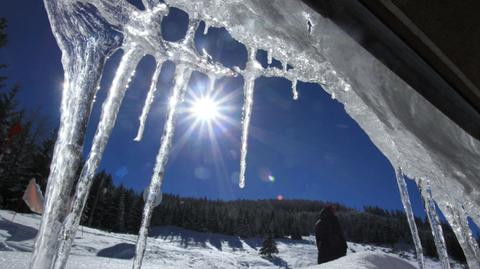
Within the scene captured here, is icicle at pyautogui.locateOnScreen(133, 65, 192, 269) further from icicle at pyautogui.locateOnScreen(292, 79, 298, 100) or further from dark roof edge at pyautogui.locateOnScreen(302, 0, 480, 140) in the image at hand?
dark roof edge at pyautogui.locateOnScreen(302, 0, 480, 140)

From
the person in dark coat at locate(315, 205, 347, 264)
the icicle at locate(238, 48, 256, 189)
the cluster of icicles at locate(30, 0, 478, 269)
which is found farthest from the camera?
the person in dark coat at locate(315, 205, 347, 264)

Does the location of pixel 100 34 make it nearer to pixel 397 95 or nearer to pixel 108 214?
pixel 397 95

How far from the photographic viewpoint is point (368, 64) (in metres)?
1.31

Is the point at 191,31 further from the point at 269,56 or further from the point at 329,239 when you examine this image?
the point at 329,239

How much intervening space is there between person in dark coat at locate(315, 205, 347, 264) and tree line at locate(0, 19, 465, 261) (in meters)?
2.03

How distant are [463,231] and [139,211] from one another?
47.7 meters

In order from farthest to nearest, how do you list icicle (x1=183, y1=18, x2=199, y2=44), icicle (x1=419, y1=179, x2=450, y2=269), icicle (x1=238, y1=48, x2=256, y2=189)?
icicle (x1=419, y1=179, x2=450, y2=269), icicle (x1=238, y1=48, x2=256, y2=189), icicle (x1=183, y1=18, x2=199, y2=44)

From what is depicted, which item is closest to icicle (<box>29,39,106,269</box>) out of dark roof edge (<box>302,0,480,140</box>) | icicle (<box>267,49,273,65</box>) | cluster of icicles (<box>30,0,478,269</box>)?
cluster of icicles (<box>30,0,478,269</box>)

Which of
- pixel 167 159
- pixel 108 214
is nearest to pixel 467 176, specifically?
pixel 167 159

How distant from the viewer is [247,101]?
2.42 metres

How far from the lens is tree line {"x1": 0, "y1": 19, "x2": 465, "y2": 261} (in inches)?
1134

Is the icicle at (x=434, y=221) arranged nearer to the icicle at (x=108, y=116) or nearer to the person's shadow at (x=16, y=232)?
the icicle at (x=108, y=116)

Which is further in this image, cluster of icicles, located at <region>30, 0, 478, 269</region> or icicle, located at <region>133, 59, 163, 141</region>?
icicle, located at <region>133, 59, 163, 141</region>

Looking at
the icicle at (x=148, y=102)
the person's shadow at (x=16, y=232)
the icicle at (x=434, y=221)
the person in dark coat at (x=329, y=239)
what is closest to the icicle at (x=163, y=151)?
the icicle at (x=148, y=102)
